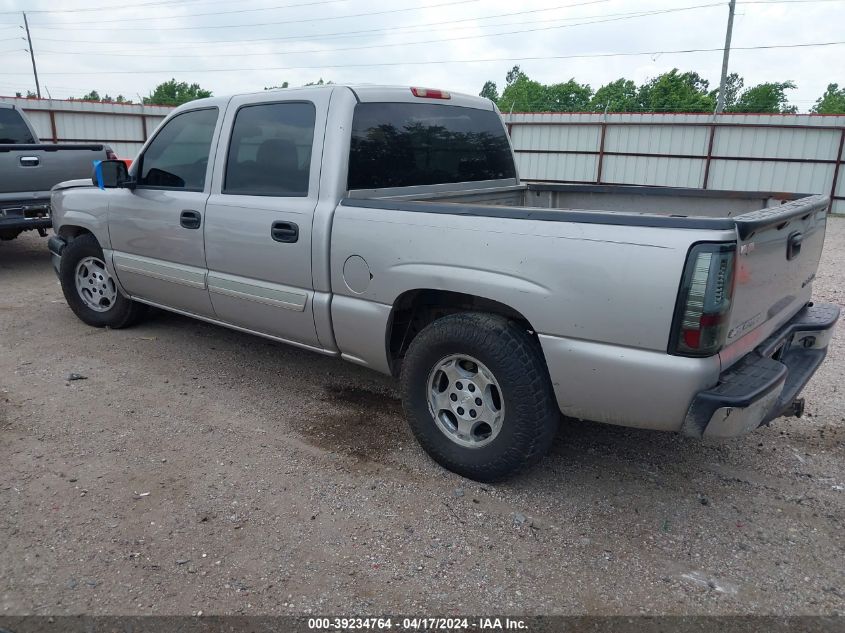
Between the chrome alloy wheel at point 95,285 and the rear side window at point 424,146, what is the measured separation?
2.84 meters

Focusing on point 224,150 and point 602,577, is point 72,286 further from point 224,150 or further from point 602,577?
point 602,577

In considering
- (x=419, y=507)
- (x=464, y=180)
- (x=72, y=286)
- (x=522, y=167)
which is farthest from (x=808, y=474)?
(x=522, y=167)

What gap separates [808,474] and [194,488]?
10.3 feet

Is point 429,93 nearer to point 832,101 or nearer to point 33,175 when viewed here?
point 33,175

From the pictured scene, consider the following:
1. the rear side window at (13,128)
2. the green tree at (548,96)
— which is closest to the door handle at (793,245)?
the rear side window at (13,128)

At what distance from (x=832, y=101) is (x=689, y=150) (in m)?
53.7

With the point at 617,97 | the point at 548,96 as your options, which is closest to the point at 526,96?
the point at 548,96

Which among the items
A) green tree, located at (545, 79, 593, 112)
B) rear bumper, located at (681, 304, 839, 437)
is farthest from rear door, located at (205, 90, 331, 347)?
green tree, located at (545, 79, 593, 112)

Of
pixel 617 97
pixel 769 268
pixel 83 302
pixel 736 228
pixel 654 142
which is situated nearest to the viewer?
pixel 736 228

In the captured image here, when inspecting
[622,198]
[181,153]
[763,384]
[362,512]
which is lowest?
[362,512]

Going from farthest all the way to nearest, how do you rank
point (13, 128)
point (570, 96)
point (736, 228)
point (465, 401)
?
point (570, 96) → point (13, 128) → point (465, 401) → point (736, 228)

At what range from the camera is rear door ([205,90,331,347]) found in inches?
148

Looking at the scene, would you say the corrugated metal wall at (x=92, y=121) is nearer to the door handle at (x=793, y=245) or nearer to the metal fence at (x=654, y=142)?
the metal fence at (x=654, y=142)

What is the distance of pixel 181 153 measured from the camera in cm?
459
